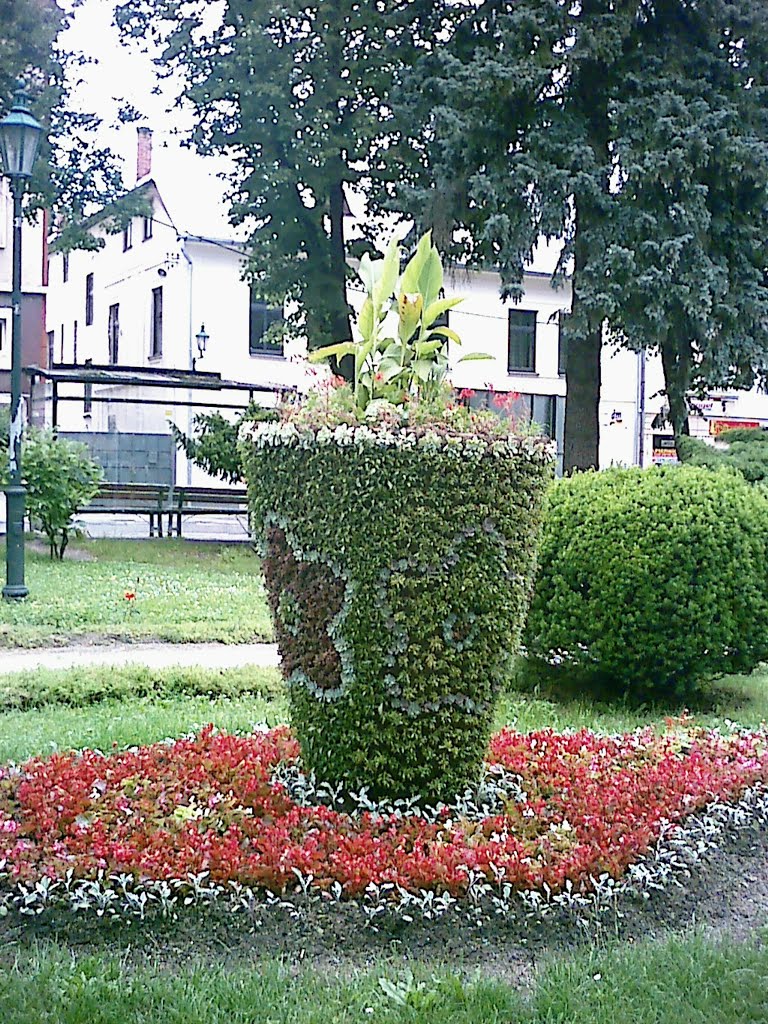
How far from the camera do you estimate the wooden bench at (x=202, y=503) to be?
18.2 meters

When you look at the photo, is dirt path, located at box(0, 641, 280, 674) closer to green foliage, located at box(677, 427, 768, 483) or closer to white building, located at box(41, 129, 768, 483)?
green foliage, located at box(677, 427, 768, 483)

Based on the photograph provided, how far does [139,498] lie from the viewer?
18.8 metres

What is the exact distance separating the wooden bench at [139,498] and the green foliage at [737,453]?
26.8ft

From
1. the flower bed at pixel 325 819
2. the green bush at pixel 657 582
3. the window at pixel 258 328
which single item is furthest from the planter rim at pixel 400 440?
the window at pixel 258 328

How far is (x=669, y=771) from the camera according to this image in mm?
5328

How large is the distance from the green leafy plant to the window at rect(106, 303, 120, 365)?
3437 cm

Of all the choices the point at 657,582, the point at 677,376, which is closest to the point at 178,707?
the point at 657,582

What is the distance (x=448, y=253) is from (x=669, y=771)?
40.0ft

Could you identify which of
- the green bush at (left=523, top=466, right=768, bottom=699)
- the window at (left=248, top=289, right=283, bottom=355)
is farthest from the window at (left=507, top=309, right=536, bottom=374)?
the green bush at (left=523, top=466, right=768, bottom=699)

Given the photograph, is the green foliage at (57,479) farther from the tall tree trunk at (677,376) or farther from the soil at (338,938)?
the soil at (338,938)

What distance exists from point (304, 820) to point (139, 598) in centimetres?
770

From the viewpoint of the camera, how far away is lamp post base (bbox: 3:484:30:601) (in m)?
11.6

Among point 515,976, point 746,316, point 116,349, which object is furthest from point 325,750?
point 116,349

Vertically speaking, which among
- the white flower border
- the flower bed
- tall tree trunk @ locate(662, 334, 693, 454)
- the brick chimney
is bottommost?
the white flower border
